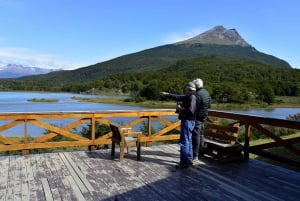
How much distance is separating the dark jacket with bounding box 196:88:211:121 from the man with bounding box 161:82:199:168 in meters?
0.18

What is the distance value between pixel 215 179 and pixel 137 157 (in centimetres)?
173

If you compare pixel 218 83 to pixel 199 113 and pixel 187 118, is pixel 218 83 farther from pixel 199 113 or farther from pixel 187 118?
pixel 187 118

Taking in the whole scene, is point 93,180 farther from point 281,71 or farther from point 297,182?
point 281,71

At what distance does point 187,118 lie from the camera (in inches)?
236

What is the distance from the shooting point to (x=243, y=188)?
4.97 m

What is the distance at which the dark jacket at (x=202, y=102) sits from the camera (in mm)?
6145

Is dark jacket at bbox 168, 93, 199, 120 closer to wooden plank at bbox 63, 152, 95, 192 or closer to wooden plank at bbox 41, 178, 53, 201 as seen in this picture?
wooden plank at bbox 63, 152, 95, 192

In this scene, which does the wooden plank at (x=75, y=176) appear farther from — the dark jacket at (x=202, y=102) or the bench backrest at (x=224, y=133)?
the bench backrest at (x=224, y=133)

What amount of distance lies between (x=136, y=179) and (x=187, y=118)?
149 cm

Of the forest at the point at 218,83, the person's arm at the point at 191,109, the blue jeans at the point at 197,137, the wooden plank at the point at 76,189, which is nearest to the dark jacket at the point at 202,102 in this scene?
the blue jeans at the point at 197,137

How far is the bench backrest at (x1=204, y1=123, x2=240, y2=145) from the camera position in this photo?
21.9ft

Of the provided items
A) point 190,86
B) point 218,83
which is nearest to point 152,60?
point 218,83

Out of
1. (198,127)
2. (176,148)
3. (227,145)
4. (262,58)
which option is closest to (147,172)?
(198,127)

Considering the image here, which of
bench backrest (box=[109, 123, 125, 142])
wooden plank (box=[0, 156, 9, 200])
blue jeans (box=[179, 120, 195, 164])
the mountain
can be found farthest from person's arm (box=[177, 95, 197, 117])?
the mountain
